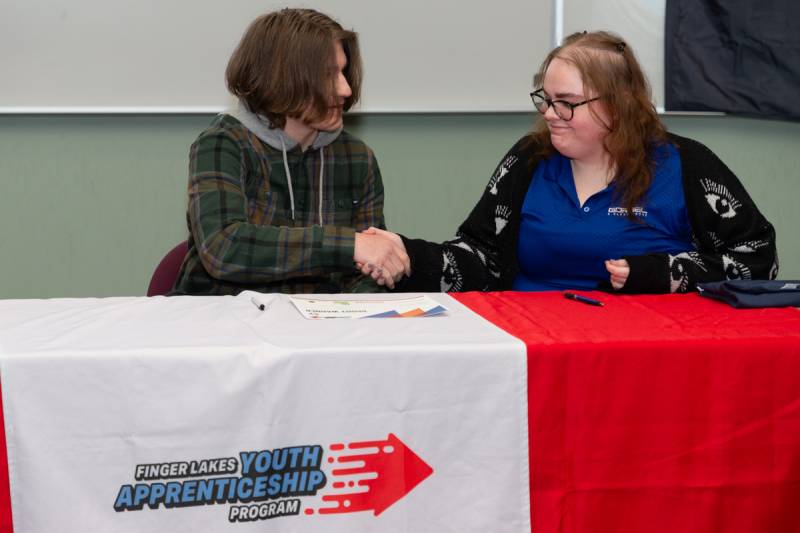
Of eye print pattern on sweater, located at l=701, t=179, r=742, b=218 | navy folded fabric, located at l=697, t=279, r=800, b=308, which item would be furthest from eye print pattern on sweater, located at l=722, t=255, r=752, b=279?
navy folded fabric, located at l=697, t=279, r=800, b=308

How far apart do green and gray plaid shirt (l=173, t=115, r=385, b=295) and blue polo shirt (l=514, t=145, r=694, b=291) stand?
0.40 metres

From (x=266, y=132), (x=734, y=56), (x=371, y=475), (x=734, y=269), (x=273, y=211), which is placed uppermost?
(x=734, y=56)

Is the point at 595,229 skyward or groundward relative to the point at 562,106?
groundward

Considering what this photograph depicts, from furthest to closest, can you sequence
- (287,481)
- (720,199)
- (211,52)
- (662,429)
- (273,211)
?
1. (211,52)
2. (273,211)
3. (720,199)
4. (662,429)
5. (287,481)

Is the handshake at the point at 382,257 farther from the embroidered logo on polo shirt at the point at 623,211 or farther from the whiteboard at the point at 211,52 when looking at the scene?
the whiteboard at the point at 211,52

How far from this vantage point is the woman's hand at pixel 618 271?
1.82 meters

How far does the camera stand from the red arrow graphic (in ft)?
4.14

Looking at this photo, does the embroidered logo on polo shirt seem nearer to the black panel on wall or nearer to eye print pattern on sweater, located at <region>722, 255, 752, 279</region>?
eye print pattern on sweater, located at <region>722, 255, 752, 279</region>

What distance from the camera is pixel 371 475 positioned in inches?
49.9

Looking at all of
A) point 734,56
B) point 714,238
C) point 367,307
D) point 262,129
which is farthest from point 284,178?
point 734,56

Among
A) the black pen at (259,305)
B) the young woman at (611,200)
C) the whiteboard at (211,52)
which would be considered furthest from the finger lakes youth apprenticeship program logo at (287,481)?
the whiteboard at (211,52)

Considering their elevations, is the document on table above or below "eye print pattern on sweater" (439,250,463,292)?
above

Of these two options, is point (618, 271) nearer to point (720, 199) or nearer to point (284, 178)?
point (720, 199)

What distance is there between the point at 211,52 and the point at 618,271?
164cm
